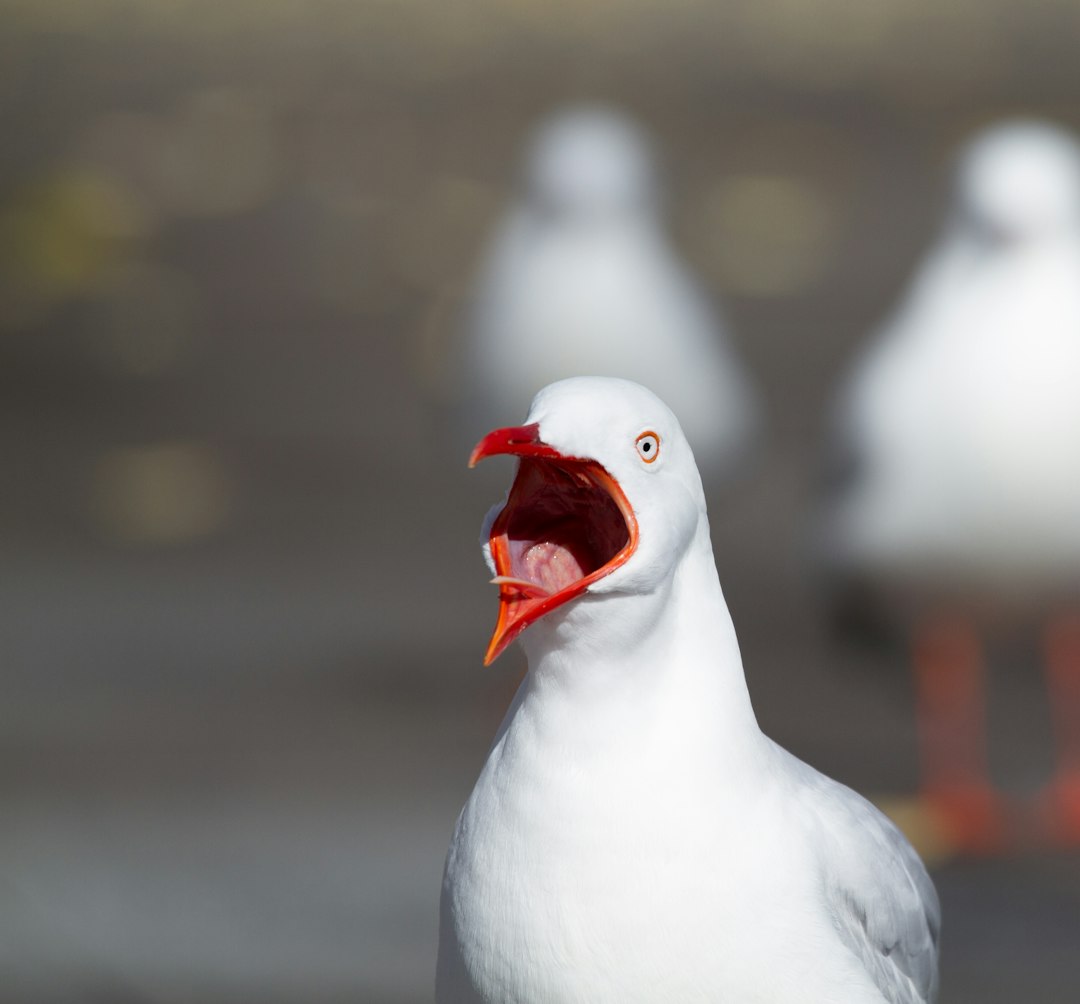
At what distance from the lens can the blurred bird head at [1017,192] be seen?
17.1ft

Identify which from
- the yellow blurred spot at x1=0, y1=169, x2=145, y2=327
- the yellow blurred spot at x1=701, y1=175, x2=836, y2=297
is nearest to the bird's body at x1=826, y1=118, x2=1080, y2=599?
the yellow blurred spot at x1=701, y1=175, x2=836, y2=297

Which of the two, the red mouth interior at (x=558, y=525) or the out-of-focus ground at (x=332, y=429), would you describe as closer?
the red mouth interior at (x=558, y=525)

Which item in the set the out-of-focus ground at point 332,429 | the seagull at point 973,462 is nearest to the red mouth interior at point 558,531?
the out-of-focus ground at point 332,429

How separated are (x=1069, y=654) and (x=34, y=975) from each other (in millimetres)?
2654

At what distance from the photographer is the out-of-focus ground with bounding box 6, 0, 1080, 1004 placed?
15.7ft

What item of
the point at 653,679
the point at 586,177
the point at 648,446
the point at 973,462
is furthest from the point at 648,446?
the point at 586,177

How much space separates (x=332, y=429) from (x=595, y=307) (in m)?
2.60

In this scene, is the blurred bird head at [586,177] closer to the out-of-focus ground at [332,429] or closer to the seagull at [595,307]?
the seagull at [595,307]

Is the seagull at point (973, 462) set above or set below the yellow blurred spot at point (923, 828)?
above

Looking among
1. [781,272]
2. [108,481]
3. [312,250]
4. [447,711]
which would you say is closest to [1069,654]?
[447,711]

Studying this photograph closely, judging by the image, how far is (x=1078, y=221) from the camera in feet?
17.1

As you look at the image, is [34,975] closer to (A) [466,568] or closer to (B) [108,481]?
(A) [466,568]

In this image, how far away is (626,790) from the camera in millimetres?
2363

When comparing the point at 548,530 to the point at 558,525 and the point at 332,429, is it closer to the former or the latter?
the point at 558,525
